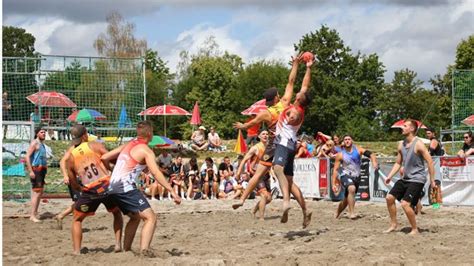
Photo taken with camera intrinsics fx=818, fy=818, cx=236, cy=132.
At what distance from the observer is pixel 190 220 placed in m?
15.7

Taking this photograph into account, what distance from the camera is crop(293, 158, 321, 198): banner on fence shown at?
22.5 m

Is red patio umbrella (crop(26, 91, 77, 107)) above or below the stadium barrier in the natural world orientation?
above

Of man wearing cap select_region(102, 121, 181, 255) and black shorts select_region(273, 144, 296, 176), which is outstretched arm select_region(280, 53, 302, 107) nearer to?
black shorts select_region(273, 144, 296, 176)

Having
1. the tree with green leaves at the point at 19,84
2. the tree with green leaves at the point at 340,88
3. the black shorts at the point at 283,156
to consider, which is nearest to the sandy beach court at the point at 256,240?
the black shorts at the point at 283,156

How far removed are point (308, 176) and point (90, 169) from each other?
43.5 feet

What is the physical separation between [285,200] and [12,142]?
10.9m

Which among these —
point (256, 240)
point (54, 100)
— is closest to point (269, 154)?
point (256, 240)

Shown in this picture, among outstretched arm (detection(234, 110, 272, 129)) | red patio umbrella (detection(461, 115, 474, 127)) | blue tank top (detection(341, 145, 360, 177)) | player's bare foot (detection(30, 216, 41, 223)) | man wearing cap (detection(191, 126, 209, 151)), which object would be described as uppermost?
red patio umbrella (detection(461, 115, 474, 127))

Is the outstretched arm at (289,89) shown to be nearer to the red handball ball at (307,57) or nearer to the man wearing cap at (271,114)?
the man wearing cap at (271,114)

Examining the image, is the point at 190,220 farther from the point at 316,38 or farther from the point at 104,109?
the point at 316,38

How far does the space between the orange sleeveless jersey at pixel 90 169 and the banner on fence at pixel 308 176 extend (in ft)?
41.4

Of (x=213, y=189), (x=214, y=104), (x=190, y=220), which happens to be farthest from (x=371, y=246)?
(x=214, y=104)

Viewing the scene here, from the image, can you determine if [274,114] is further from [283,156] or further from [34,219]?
[34,219]

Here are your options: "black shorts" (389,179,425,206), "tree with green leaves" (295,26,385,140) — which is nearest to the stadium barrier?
"black shorts" (389,179,425,206)
